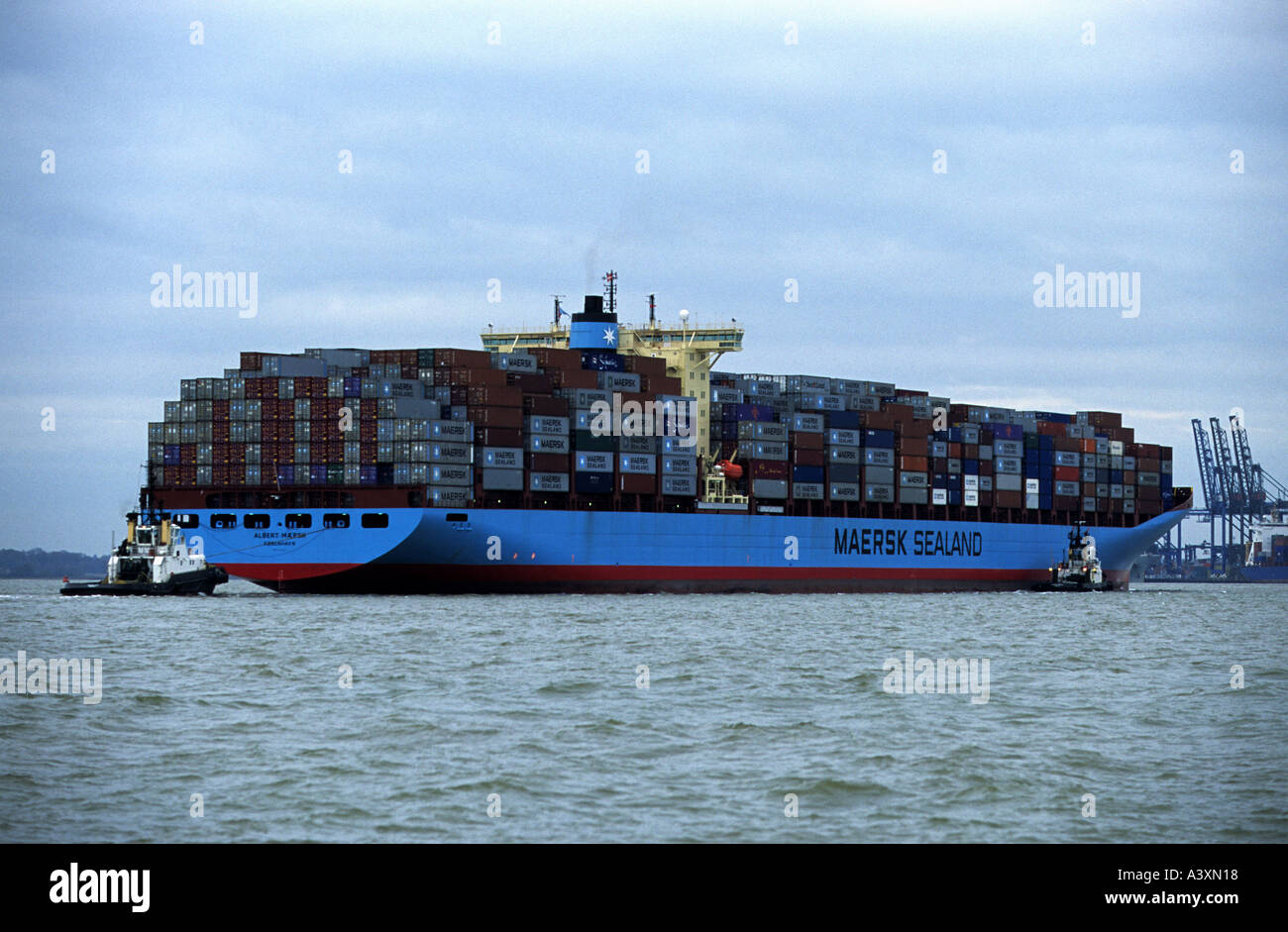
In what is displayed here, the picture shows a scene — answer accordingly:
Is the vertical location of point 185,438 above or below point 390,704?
above

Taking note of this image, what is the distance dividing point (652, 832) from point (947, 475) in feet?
245

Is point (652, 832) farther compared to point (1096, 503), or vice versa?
point (1096, 503)

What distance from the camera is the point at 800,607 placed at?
61.7 metres

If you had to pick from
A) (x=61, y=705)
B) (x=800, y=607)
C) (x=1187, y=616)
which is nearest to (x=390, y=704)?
(x=61, y=705)

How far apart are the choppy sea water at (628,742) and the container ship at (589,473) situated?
23.0 metres

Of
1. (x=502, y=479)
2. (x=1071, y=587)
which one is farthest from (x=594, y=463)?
(x=1071, y=587)

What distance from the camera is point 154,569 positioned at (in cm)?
6062

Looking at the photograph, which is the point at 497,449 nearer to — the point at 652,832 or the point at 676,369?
the point at 676,369

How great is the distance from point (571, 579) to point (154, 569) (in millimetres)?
19524

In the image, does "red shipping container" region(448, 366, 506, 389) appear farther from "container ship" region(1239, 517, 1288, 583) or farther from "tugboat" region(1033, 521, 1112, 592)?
"container ship" region(1239, 517, 1288, 583)

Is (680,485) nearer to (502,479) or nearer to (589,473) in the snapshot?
(589,473)

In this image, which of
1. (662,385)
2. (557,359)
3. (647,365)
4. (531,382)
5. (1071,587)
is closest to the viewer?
(531,382)

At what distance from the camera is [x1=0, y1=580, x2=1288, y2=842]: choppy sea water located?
16750 millimetres

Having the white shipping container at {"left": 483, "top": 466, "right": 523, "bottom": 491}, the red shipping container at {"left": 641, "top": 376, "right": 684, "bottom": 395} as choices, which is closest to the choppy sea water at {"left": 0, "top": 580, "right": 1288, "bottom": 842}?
the white shipping container at {"left": 483, "top": 466, "right": 523, "bottom": 491}
